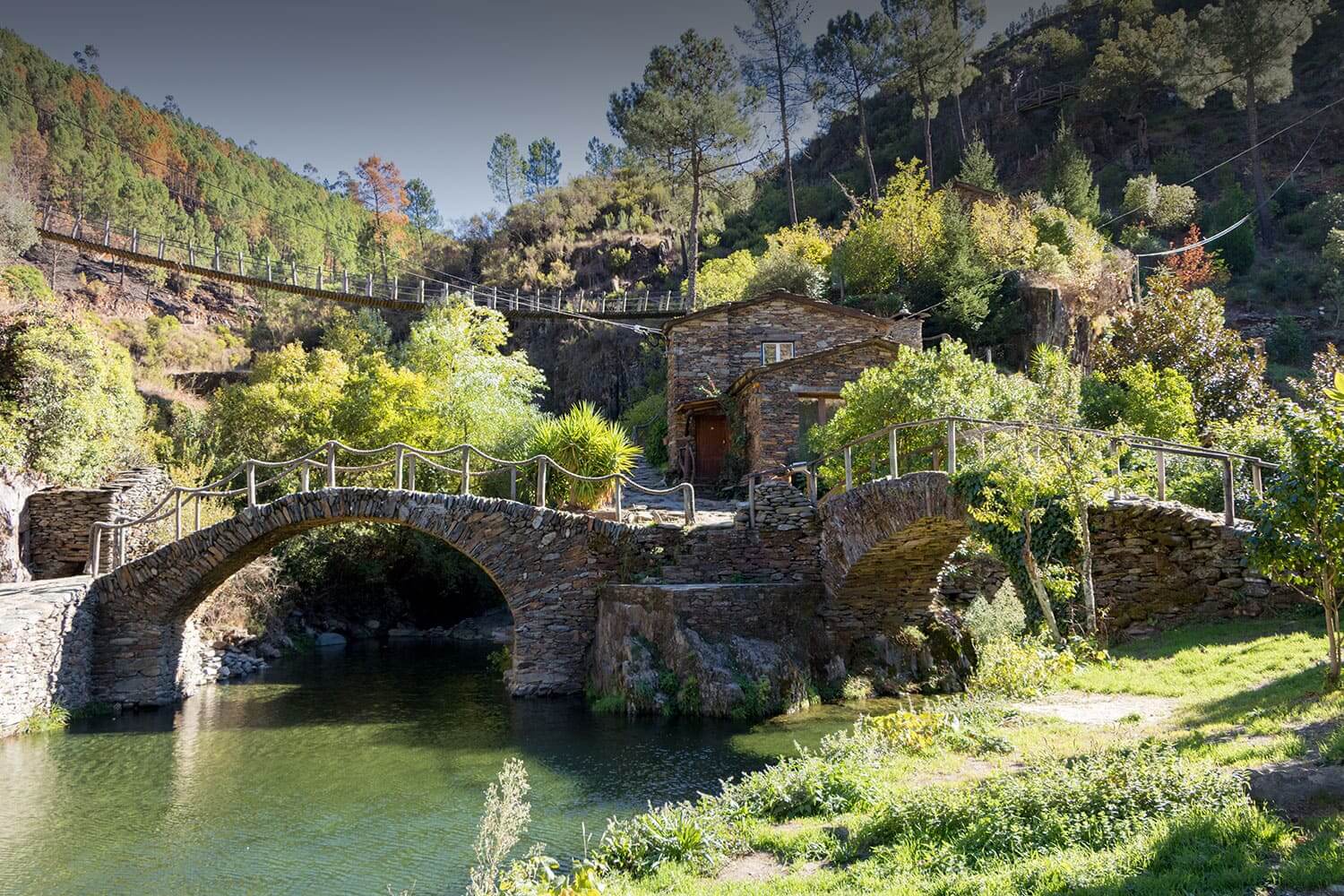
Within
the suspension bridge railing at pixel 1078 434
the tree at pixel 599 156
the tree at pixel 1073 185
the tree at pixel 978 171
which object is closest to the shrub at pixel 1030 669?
the suspension bridge railing at pixel 1078 434

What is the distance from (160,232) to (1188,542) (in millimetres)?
A: 58714

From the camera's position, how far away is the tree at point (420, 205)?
69938mm

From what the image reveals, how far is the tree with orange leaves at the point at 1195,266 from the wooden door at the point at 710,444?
1913 cm

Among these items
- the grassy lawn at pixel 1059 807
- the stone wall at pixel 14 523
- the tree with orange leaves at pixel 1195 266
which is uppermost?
the tree with orange leaves at pixel 1195 266

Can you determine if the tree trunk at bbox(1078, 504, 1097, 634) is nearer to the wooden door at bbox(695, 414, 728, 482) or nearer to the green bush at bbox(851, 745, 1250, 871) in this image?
the green bush at bbox(851, 745, 1250, 871)

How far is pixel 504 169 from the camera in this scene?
73125mm

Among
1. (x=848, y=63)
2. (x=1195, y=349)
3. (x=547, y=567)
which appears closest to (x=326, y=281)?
(x=848, y=63)

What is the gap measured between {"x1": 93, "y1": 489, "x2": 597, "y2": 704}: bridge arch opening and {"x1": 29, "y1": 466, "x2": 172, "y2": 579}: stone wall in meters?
2.47

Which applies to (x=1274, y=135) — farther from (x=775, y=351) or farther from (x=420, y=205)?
(x=420, y=205)

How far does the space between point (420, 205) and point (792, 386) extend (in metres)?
51.3

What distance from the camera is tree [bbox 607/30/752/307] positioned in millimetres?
41125

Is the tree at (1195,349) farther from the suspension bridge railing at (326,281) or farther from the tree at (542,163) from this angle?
the tree at (542,163)

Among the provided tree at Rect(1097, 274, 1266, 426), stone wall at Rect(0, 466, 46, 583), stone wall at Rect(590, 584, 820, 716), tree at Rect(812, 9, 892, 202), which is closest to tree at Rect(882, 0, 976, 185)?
tree at Rect(812, 9, 892, 202)

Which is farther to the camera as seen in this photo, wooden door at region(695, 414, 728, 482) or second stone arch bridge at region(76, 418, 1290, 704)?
wooden door at region(695, 414, 728, 482)
